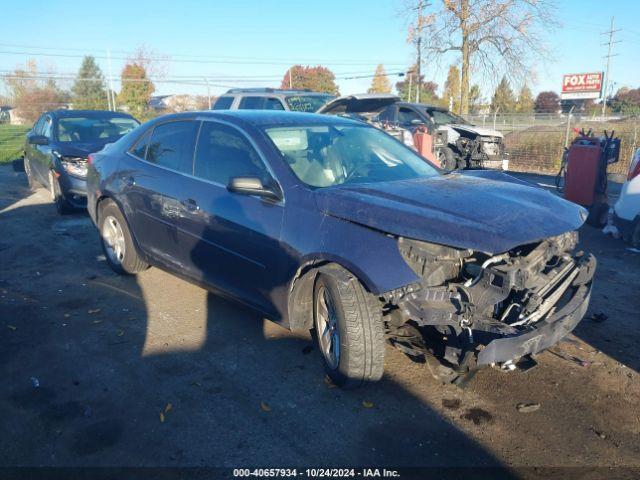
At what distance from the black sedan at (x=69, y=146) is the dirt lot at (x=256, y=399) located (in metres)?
3.94

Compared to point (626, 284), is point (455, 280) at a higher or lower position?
higher

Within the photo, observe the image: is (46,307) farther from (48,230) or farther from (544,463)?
(544,463)

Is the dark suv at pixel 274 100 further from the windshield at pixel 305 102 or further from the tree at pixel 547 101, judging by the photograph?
the tree at pixel 547 101

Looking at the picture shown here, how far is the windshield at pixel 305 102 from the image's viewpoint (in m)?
12.3

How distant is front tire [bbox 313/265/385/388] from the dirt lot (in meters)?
0.20

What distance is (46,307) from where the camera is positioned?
4.91m

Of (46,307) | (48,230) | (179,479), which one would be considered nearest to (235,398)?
(179,479)

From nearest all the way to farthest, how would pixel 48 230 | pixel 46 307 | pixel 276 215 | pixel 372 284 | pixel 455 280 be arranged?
pixel 372 284
pixel 455 280
pixel 276 215
pixel 46 307
pixel 48 230

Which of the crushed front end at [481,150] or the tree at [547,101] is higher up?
the tree at [547,101]

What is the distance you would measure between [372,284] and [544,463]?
1.31m

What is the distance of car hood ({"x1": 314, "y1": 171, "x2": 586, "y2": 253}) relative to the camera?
2.99 metres

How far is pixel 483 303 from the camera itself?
3.07 m

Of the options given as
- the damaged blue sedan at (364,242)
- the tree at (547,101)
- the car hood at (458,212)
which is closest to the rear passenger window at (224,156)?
the damaged blue sedan at (364,242)

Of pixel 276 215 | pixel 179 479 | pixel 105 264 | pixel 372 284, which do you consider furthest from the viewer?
pixel 105 264
